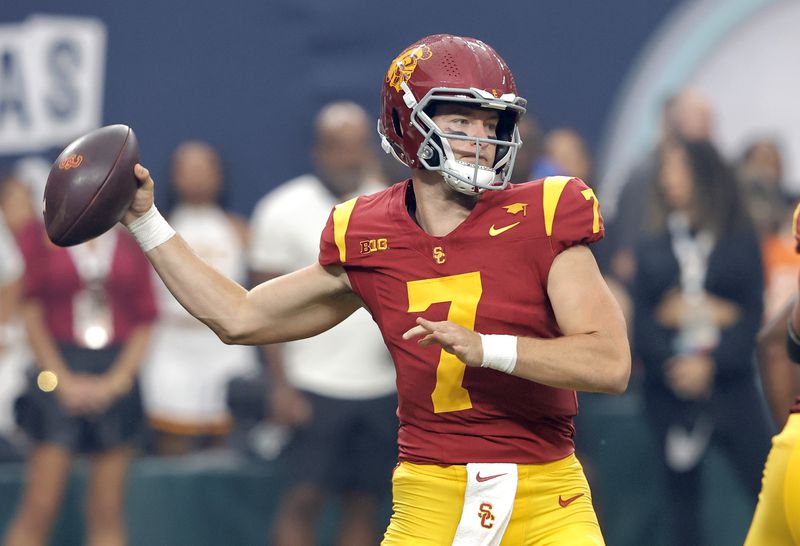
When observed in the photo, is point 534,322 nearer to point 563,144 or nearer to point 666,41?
point 563,144

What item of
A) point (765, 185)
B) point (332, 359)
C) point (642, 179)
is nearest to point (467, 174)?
point (332, 359)

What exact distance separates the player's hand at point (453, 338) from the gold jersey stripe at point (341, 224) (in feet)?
1.54

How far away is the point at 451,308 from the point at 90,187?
86 cm

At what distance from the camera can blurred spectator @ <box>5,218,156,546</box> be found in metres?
5.34

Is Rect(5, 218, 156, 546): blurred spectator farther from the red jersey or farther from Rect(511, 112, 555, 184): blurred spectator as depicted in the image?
the red jersey

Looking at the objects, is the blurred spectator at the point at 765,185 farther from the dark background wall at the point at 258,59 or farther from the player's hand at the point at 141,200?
the player's hand at the point at 141,200

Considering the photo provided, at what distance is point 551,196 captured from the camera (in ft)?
9.68

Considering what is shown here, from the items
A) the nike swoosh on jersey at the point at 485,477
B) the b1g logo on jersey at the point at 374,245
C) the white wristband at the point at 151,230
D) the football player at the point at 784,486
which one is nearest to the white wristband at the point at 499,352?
the nike swoosh on jersey at the point at 485,477

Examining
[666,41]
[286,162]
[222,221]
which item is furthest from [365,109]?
[666,41]

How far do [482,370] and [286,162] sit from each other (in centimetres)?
371

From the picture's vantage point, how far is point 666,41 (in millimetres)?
6742

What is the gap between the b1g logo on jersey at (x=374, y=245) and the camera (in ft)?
10.0

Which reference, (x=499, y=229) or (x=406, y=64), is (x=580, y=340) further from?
(x=406, y=64)

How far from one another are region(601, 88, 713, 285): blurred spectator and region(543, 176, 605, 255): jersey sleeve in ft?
9.41
